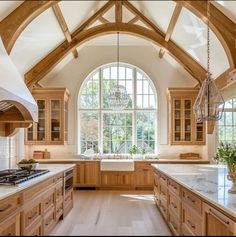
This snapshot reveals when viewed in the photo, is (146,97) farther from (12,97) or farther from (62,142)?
(12,97)

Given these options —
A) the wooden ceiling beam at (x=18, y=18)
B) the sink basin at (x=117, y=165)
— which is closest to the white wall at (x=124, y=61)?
the sink basin at (x=117, y=165)

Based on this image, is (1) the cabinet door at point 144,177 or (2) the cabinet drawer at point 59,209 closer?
(2) the cabinet drawer at point 59,209

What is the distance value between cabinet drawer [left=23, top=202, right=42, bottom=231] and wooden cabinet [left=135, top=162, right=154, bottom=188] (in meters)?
4.61

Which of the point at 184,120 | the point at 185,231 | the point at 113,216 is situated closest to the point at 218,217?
the point at 185,231

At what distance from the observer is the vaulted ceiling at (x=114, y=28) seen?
5.34m

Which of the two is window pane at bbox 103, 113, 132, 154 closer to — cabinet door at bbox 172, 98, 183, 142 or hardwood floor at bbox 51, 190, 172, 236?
cabinet door at bbox 172, 98, 183, 142

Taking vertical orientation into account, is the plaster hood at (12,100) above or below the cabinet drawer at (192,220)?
above

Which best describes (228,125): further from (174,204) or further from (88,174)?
(174,204)

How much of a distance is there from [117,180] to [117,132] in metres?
1.54

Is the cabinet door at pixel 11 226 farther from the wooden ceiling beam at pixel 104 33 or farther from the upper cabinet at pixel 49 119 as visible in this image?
the upper cabinet at pixel 49 119

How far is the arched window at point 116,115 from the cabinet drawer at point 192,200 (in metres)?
5.58

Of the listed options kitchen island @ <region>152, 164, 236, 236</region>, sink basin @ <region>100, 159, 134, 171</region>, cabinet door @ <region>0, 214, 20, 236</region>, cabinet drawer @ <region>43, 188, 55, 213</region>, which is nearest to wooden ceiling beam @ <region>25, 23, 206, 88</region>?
A: sink basin @ <region>100, 159, 134, 171</region>

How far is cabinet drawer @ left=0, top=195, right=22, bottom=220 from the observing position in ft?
8.82

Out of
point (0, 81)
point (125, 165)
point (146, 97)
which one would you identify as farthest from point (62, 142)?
point (0, 81)
